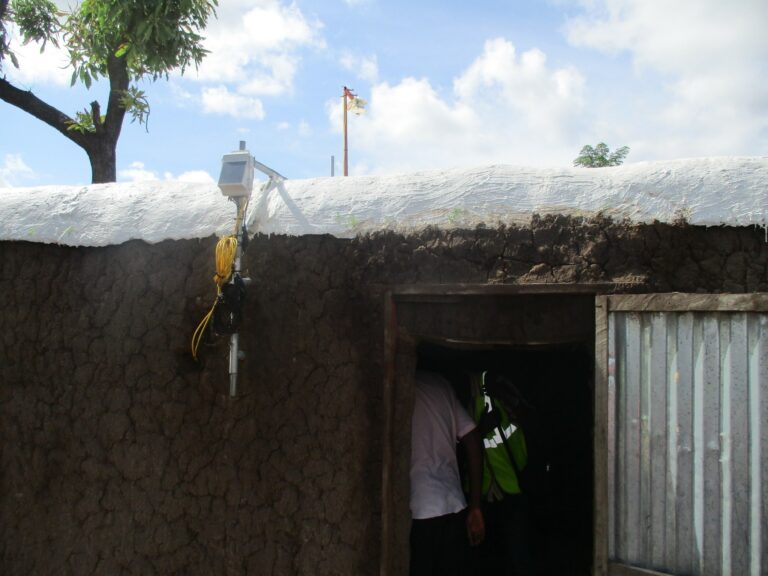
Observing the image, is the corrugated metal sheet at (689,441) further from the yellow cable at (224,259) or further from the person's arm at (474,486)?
the yellow cable at (224,259)

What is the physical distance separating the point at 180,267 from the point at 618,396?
2666 millimetres

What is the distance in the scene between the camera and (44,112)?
905cm

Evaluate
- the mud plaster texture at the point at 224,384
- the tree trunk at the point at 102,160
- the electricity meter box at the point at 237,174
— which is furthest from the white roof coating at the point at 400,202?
the tree trunk at the point at 102,160

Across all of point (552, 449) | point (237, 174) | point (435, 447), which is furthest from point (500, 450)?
point (237, 174)

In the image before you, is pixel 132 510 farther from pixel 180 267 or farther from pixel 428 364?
pixel 428 364

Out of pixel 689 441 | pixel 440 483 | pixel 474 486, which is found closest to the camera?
pixel 689 441

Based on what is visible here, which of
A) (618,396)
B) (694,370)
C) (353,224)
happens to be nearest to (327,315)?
(353,224)

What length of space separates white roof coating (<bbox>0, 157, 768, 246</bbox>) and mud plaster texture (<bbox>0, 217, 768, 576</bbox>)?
9 cm

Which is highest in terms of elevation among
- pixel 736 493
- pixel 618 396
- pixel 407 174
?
pixel 407 174

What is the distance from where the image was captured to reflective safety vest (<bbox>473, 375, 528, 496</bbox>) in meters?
4.55

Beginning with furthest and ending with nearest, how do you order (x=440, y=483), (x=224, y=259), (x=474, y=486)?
(x=474, y=486)
(x=440, y=483)
(x=224, y=259)

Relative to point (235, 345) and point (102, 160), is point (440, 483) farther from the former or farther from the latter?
point (102, 160)

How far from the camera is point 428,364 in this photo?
18.6ft

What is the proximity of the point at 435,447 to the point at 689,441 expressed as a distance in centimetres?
159
